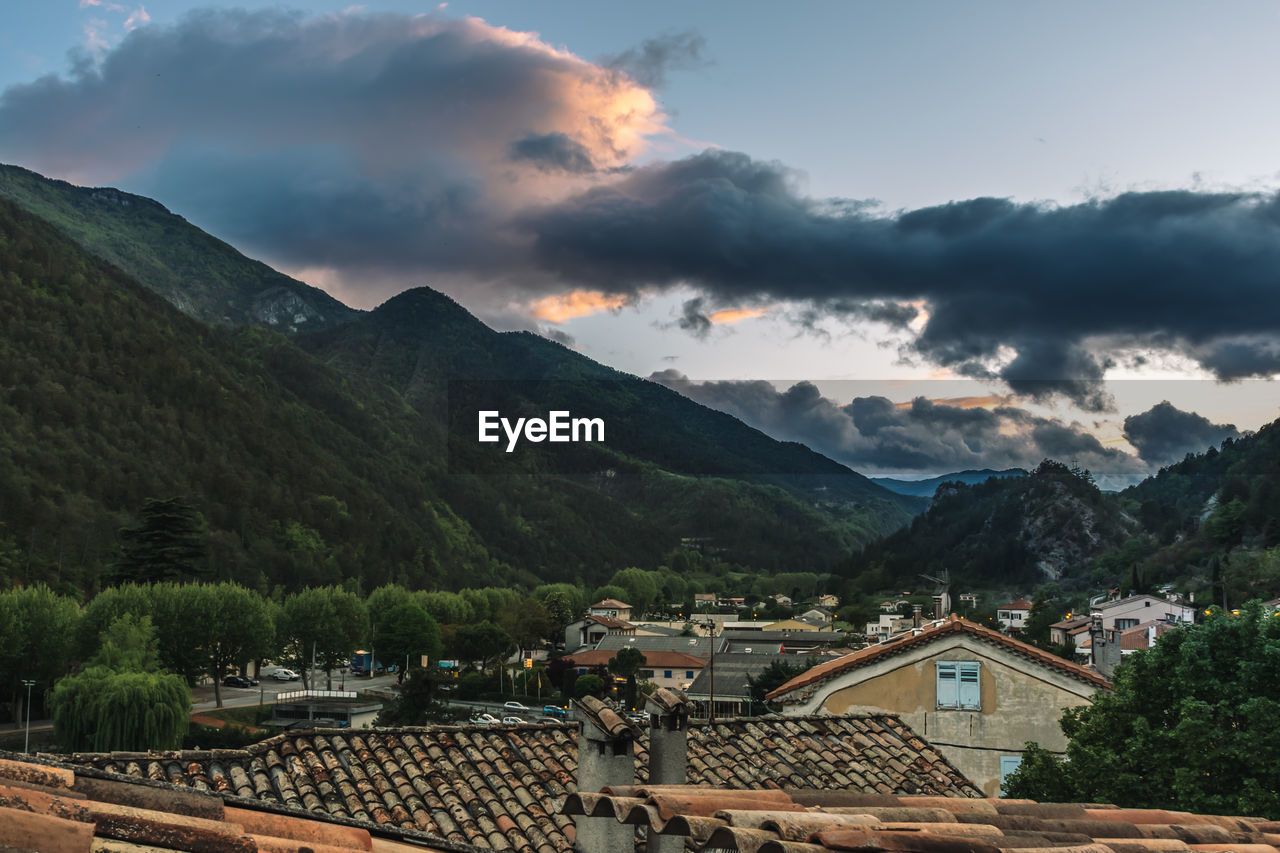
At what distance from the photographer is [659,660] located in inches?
3071

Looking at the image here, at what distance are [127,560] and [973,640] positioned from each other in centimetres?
7114

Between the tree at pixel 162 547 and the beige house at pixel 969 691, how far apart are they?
6662cm

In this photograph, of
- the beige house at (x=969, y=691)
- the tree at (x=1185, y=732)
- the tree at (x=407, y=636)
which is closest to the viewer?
the tree at (x=1185, y=732)

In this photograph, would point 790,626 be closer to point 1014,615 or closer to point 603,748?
point 1014,615

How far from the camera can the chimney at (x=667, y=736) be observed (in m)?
8.73

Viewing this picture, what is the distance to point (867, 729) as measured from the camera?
1406 centimetres

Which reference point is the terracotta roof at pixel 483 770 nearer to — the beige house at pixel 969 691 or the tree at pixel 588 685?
the beige house at pixel 969 691

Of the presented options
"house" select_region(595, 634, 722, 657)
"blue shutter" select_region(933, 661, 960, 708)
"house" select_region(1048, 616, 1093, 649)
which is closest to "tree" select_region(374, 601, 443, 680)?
"house" select_region(595, 634, 722, 657)

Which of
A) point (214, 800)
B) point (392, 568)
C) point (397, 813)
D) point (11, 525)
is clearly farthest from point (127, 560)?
point (214, 800)

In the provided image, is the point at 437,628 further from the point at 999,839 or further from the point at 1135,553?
the point at 1135,553

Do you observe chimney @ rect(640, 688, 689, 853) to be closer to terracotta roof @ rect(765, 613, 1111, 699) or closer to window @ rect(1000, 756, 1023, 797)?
terracotta roof @ rect(765, 613, 1111, 699)

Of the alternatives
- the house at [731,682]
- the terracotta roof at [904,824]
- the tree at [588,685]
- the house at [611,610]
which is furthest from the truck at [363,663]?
the terracotta roof at [904,824]

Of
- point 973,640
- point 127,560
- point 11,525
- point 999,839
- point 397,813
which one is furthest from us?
point 11,525

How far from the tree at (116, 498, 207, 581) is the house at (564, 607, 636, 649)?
1613 inches
